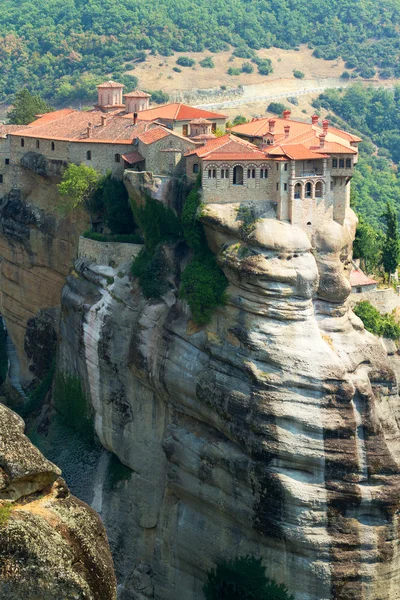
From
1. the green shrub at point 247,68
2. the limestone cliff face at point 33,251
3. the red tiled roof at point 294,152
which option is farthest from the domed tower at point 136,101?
the green shrub at point 247,68

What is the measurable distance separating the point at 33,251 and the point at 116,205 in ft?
26.0

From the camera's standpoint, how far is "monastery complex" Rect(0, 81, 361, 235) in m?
54.5

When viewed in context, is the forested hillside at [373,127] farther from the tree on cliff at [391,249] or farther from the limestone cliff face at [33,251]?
the tree on cliff at [391,249]

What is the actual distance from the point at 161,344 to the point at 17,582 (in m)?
25.9

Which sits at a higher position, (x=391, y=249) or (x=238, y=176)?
(x=238, y=176)

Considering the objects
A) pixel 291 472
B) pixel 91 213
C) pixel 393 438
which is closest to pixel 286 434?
pixel 291 472

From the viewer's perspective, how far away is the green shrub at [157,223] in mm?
57469

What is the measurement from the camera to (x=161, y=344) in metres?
56.7

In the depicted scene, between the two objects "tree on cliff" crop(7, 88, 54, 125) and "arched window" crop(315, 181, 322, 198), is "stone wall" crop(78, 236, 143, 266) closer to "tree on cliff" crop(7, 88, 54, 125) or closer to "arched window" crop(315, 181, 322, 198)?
"arched window" crop(315, 181, 322, 198)

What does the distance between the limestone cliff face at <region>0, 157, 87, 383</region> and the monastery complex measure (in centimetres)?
78

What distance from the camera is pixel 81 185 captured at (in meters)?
61.6

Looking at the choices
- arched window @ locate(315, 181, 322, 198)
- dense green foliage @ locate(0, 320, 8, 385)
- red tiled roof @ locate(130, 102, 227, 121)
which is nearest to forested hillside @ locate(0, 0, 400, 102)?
dense green foliage @ locate(0, 320, 8, 385)

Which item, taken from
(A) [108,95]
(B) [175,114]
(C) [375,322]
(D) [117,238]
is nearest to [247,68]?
(A) [108,95]

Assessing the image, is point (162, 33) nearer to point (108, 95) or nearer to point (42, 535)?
point (108, 95)
